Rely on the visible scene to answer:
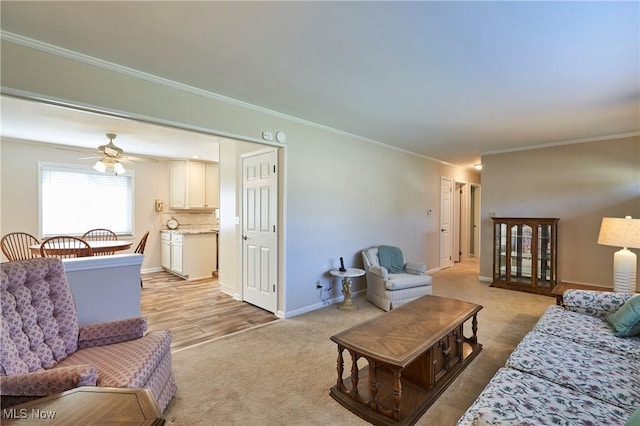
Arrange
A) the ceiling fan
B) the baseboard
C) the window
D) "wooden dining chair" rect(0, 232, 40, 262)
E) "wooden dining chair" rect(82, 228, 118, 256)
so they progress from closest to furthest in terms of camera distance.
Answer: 1. "wooden dining chair" rect(0, 232, 40, 262)
2. the ceiling fan
3. the window
4. "wooden dining chair" rect(82, 228, 118, 256)
5. the baseboard

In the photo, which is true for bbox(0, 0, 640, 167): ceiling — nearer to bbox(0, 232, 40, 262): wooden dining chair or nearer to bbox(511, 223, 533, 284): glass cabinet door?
bbox(0, 232, 40, 262): wooden dining chair

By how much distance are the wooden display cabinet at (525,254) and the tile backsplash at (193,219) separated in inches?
238

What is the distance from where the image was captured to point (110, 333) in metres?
1.92

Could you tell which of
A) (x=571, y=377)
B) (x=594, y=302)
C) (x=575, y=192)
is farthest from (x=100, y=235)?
(x=575, y=192)

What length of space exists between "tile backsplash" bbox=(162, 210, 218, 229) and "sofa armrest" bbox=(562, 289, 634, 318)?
21.6 ft

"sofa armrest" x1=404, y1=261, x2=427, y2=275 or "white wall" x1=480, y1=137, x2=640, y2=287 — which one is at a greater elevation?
"white wall" x1=480, y1=137, x2=640, y2=287

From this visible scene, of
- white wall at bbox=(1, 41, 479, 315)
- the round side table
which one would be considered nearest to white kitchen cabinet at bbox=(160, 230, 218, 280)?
white wall at bbox=(1, 41, 479, 315)

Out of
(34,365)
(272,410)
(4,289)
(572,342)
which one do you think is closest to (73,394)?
(34,365)

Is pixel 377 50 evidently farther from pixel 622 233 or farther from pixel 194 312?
pixel 194 312

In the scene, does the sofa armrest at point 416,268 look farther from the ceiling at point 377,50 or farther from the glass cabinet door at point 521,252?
the ceiling at point 377,50

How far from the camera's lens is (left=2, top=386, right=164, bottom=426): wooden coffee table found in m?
0.96

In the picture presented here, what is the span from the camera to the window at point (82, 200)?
16.8ft

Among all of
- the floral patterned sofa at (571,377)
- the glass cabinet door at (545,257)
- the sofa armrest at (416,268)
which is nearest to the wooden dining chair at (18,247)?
the sofa armrest at (416,268)

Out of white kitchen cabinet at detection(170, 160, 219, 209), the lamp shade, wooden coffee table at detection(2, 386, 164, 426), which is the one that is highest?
white kitchen cabinet at detection(170, 160, 219, 209)
